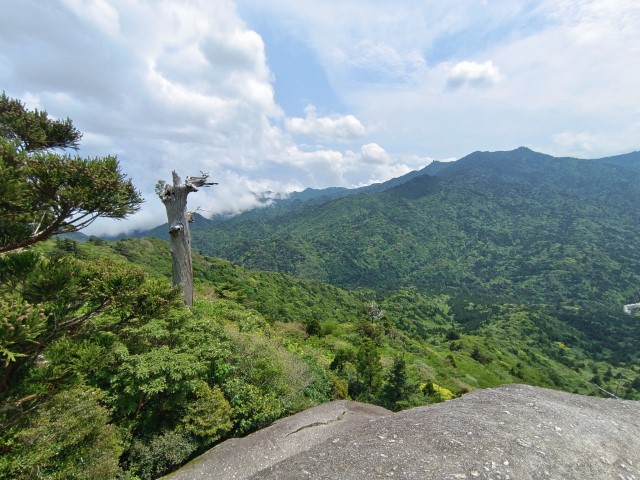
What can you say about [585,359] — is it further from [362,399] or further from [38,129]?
[38,129]

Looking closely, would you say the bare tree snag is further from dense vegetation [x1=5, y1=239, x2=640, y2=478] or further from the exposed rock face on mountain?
the exposed rock face on mountain

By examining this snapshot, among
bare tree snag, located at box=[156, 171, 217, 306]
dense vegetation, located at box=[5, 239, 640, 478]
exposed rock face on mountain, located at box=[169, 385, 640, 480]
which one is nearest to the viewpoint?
exposed rock face on mountain, located at box=[169, 385, 640, 480]

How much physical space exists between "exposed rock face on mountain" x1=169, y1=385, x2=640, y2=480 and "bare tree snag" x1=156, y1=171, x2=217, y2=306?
24.5 ft

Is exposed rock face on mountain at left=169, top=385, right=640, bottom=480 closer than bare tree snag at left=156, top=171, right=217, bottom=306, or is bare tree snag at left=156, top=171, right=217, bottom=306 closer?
exposed rock face on mountain at left=169, top=385, right=640, bottom=480

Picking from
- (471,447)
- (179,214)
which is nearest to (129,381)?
(179,214)

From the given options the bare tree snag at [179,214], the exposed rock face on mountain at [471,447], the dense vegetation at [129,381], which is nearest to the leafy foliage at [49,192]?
the dense vegetation at [129,381]

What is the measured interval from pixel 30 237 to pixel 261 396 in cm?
890

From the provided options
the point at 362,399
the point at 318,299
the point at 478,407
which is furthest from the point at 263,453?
the point at 318,299

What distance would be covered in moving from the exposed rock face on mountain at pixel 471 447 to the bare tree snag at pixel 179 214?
24.5 feet

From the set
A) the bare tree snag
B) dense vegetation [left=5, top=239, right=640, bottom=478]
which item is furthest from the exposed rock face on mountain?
the bare tree snag

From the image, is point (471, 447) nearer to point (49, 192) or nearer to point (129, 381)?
point (129, 381)

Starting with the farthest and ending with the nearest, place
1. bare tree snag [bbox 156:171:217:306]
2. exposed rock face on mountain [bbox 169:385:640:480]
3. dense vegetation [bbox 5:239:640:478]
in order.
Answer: bare tree snag [bbox 156:171:217:306], dense vegetation [bbox 5:239:640:478], exposed rock face on mountain [bbox 169:385:640:480]

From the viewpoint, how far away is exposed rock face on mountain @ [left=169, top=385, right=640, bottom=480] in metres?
6.45

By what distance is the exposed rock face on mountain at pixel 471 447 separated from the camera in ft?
21.1
